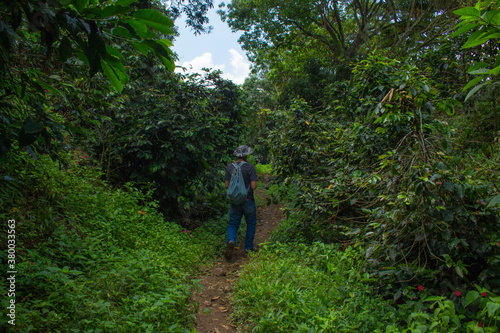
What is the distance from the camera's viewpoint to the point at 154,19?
1.49 metres

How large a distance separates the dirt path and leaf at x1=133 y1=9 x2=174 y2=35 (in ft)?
8.69

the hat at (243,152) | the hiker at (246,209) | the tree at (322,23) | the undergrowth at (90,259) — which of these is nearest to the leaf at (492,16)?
the undergrowth at (90,259)

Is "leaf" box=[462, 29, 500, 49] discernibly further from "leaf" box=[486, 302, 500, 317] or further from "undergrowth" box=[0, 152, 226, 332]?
"undergrowth" box=[0, 152, 226, 332]

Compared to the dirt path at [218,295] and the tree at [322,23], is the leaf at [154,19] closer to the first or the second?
the dirt path at [218,295]

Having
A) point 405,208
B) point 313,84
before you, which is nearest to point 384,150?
point 405,208

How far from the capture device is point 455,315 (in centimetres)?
246

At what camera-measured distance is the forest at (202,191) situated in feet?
6.66

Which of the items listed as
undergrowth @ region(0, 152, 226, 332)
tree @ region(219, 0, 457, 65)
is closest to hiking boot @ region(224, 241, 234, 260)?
undergrowth @ region(0, 152, 226, 332)

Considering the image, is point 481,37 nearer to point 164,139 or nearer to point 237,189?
point 237,189

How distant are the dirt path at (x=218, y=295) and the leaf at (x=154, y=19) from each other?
265cm

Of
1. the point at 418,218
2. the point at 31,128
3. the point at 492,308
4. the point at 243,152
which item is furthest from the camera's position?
the point at 243,152

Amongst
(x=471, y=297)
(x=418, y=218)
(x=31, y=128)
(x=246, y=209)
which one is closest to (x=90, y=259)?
(x=31, y=128)

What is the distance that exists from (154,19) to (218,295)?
11.9 ft

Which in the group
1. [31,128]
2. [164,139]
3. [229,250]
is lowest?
[229,250]
